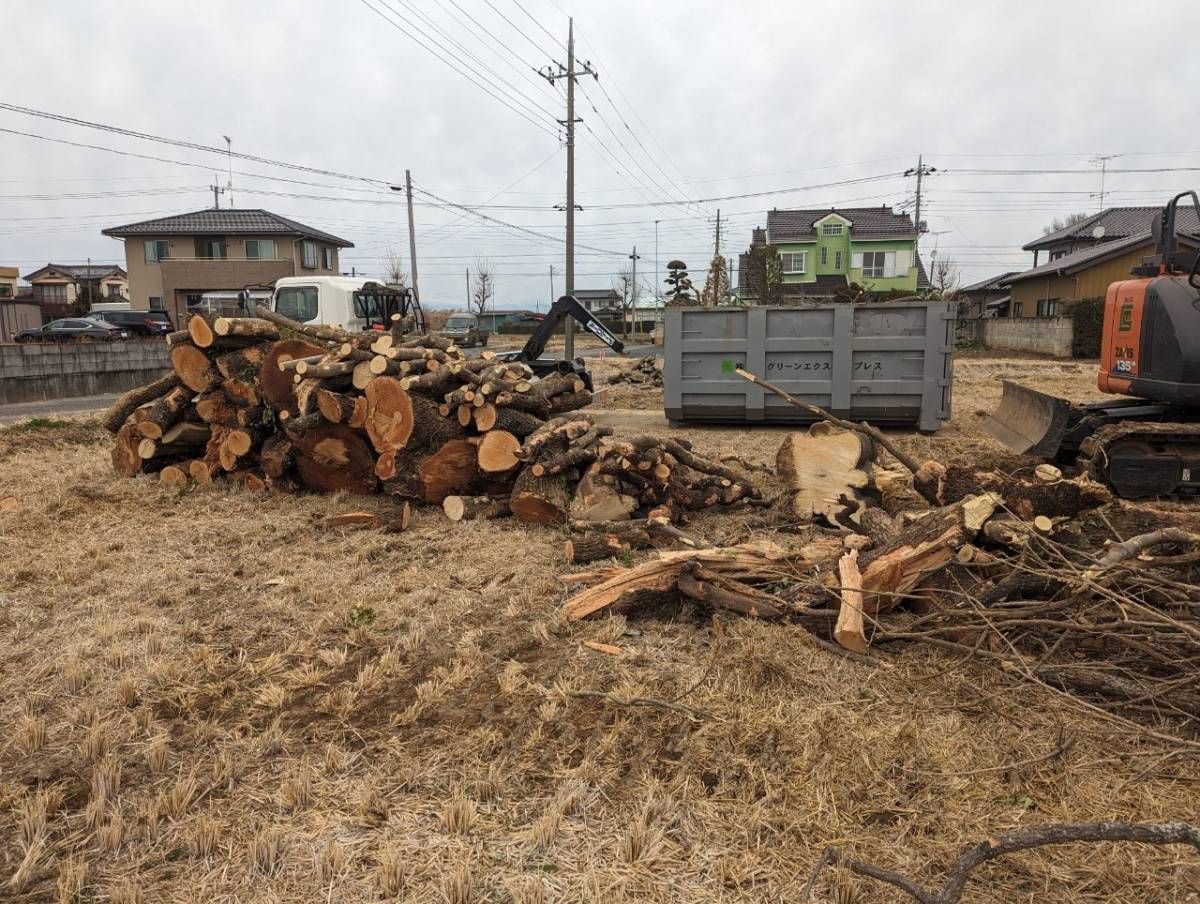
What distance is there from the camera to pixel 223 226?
42312 millimetres

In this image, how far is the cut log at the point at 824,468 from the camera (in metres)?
5.93

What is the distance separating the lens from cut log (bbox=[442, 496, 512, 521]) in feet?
21.9

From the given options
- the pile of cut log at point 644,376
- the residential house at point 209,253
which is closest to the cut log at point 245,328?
the pile of cut log at point 644,376

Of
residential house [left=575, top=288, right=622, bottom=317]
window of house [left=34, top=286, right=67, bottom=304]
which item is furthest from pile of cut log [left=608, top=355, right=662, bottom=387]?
window of house [left=34, top=286, right=67, bottom=304]

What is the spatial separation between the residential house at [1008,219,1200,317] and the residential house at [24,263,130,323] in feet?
181

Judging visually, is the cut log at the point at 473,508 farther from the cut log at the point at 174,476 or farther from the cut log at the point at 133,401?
the cut log at the point at 133,401

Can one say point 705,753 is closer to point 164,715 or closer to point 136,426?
point 164,715

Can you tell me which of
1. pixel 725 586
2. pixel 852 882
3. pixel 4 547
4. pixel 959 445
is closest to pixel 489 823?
pixel 852 882

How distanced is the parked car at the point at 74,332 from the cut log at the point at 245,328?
21.9m

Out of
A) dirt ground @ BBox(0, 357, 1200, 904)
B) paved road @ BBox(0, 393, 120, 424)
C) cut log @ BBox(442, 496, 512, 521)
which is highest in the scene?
paved road @ BBox(0, 393, 120, 424)

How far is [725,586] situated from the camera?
4.38 meters

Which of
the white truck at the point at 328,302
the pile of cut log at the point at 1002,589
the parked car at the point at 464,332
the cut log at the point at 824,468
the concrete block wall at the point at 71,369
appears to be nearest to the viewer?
the pile of cut log at the point at 1002,589

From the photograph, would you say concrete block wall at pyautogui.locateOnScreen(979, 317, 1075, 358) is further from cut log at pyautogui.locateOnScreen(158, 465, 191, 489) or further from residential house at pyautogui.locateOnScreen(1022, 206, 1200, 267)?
cut log at pyautogui.locateOnScreen(158, 465, 191, 489)

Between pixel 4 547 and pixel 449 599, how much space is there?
3.80 m
